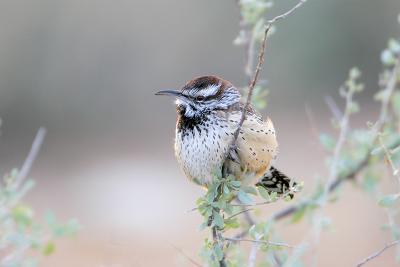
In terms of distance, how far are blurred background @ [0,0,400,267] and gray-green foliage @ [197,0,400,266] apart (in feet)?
21.8

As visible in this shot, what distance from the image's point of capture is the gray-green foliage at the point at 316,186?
250 centimetres

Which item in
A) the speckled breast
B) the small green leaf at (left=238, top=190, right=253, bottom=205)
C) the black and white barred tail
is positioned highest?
the black and white barred tail

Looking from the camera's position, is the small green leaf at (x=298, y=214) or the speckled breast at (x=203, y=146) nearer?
the speckled breast at (x=203, y=146)

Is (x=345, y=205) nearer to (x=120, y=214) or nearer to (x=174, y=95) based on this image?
(x=120, y=214)

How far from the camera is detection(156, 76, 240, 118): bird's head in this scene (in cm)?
319

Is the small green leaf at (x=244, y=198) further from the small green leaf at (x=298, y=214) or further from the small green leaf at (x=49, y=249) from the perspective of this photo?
the small green leaf at (x=49, y=249)

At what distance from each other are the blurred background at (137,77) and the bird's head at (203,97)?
6.57 metres

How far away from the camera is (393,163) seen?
2697 mm

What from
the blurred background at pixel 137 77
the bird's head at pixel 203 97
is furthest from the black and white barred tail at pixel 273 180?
the blurred background at pixel 137 77

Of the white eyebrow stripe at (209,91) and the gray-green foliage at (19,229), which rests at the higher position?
the white eyebrow stripe at (209,91)

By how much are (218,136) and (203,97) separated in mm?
245

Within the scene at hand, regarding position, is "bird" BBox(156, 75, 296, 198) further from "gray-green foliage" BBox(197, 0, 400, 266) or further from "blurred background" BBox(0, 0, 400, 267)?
"blurred background" BBox(0, 0, 400, 267)

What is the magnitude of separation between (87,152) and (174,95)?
8.47 m

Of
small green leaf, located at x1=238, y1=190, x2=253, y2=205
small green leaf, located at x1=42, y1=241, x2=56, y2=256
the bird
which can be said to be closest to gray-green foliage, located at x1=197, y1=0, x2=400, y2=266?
small green leaf, located at x1=238, y1=190, x2=253, y2=205
